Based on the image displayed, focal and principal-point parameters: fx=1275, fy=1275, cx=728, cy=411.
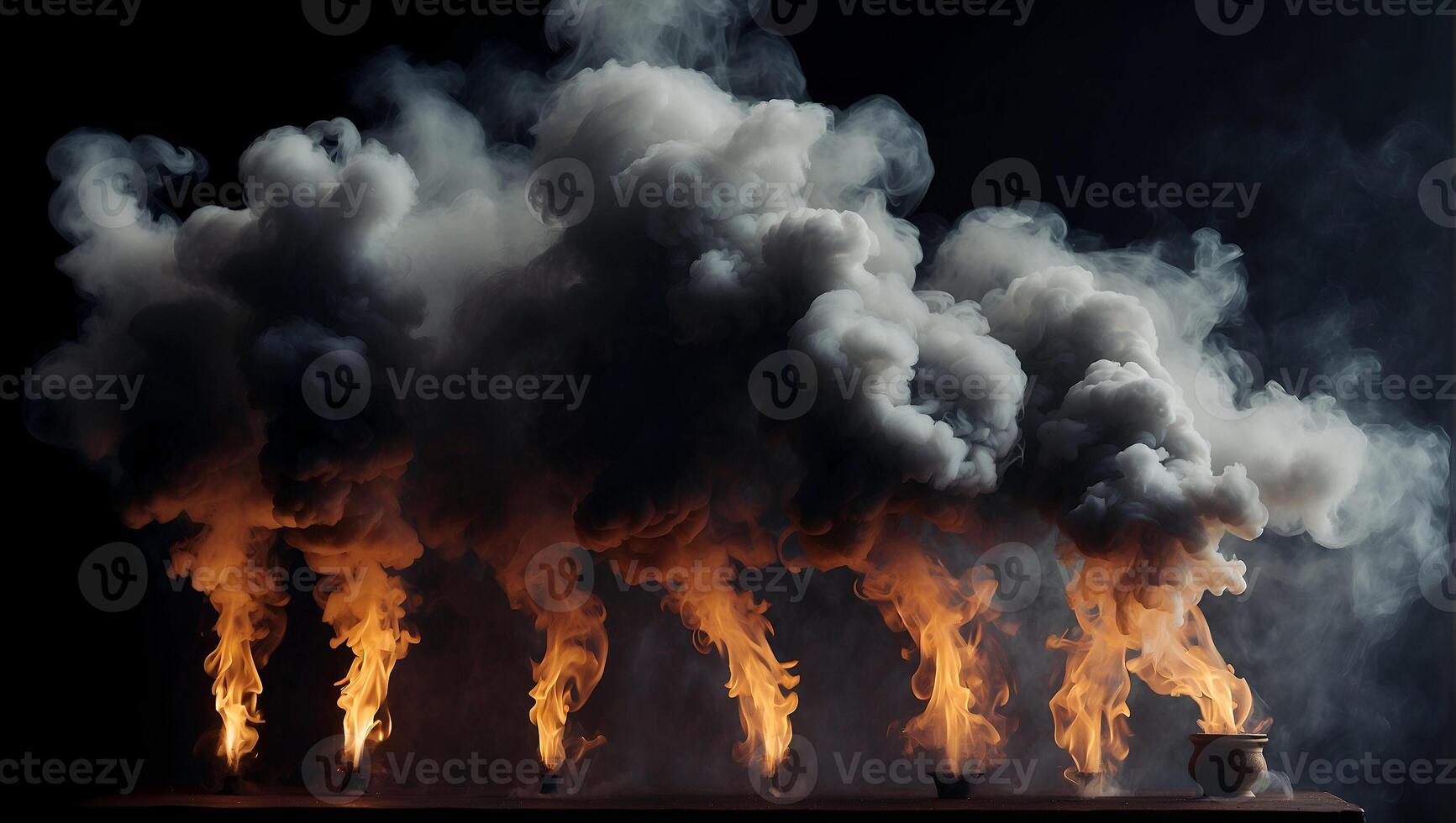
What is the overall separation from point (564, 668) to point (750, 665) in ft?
6.42

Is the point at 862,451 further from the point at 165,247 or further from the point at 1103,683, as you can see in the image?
the point at 165,247

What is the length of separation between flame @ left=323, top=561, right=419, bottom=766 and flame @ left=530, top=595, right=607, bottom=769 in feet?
A: 5.03

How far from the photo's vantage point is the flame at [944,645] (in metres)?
12.2

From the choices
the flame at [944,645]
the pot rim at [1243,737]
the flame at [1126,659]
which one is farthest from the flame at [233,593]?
the pot rim at [1243,737]

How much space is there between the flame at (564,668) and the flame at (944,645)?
2869 mm

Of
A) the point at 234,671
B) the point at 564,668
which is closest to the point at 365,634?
the point at 234,671

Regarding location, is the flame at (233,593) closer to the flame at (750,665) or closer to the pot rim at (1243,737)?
the flame at (750,665)

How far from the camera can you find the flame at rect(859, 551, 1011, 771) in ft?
40.0

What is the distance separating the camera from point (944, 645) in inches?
488

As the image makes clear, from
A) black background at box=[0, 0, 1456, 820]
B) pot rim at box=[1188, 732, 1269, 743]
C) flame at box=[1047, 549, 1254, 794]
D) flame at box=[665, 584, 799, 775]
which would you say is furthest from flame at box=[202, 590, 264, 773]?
pot rim at box=[1188, 732, 1269, 743]

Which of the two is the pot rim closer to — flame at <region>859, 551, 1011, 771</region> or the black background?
flame at <region>859, 551, 1011, 771</region>

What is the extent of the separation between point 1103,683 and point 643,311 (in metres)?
5.79

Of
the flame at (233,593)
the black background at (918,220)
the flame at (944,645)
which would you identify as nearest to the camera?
the flame at (944,645)

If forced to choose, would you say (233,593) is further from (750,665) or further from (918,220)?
(918,220)
